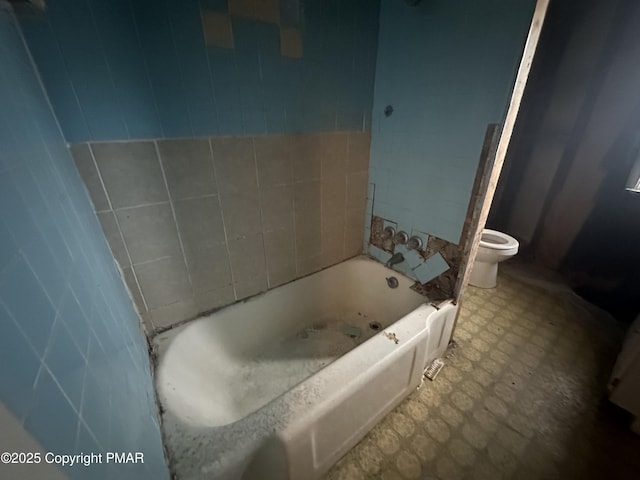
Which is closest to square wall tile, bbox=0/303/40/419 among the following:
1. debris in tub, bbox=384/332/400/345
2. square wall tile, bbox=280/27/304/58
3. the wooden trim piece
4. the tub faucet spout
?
debris in tub, bbox=384/332/400/345

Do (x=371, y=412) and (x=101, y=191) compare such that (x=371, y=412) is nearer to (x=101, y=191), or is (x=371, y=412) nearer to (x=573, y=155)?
(x=101, y=191)

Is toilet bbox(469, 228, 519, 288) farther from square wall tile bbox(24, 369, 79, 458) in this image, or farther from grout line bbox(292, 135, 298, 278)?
square wall tile bbox(24, 369, 79, 458)

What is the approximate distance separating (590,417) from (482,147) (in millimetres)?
1368

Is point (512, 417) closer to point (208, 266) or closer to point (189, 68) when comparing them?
point (208, 266)

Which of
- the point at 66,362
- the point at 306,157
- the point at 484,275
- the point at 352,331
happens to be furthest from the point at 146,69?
the point at 484,275

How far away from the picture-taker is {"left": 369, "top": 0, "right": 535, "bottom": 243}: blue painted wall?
0.98 m

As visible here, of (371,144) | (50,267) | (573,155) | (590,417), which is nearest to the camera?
(50,267)

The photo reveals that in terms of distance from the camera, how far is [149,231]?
1.00m

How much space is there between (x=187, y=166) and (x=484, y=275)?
2.26 m

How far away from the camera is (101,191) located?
88 centimetres

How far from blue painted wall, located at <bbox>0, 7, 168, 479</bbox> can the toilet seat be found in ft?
7.31

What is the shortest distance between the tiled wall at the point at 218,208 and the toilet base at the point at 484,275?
4.12ft

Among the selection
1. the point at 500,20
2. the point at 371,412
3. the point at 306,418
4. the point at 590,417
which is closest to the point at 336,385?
the point at 306,418

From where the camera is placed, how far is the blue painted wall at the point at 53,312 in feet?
0.84
